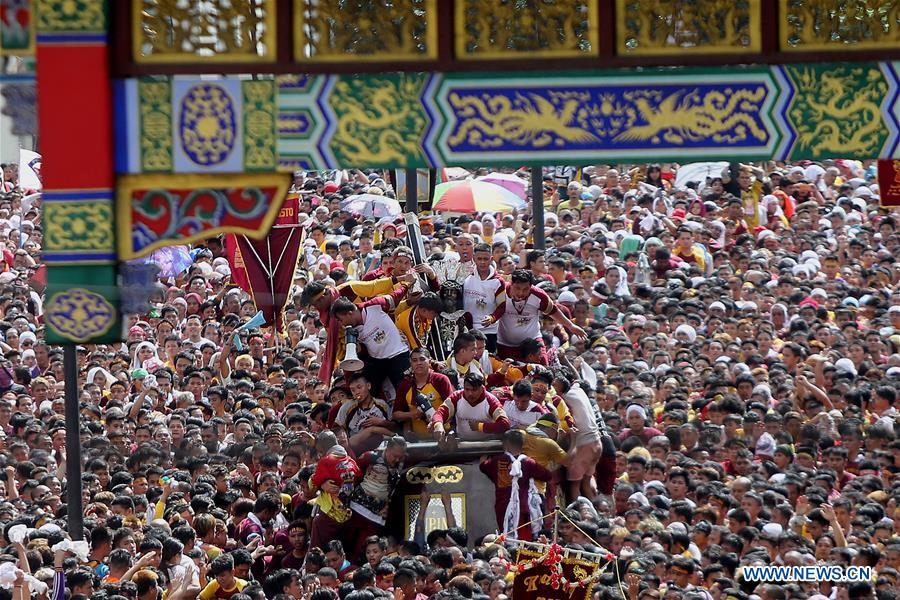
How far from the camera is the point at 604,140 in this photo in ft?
27.8

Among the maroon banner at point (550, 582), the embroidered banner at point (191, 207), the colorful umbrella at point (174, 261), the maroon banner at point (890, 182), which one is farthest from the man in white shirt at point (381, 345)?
the embroidered banner at point (191, 207)

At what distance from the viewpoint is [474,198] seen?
24484 mm

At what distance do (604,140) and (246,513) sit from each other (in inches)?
300

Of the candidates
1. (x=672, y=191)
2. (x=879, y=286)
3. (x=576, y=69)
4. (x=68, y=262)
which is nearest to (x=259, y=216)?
(x=68, y=262)

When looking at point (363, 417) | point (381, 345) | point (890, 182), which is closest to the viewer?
point (890, 182)

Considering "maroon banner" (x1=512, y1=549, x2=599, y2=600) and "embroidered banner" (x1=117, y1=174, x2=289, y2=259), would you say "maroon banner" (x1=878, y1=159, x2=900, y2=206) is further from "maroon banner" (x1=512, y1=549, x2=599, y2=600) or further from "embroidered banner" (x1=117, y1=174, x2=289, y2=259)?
"maroon banner" (x1=512, y1=549, x2=599, y2=600)

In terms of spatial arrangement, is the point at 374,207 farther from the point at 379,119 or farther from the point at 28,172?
the point at 379,119

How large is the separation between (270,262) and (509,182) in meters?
9.95

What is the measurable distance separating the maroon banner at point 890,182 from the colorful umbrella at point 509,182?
15601 millimetres

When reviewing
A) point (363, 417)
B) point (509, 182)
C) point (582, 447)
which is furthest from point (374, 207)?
point (582, 447)

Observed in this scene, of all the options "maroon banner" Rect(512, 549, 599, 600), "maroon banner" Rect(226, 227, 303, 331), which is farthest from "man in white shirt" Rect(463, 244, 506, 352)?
"maroon banner" Rect(512, 549, 599, 600)

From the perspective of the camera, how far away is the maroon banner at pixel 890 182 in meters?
9.46

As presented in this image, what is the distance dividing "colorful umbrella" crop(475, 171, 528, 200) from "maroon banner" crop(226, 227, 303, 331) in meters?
9.35

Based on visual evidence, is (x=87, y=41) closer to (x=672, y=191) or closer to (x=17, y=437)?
(x=17, y=437)
